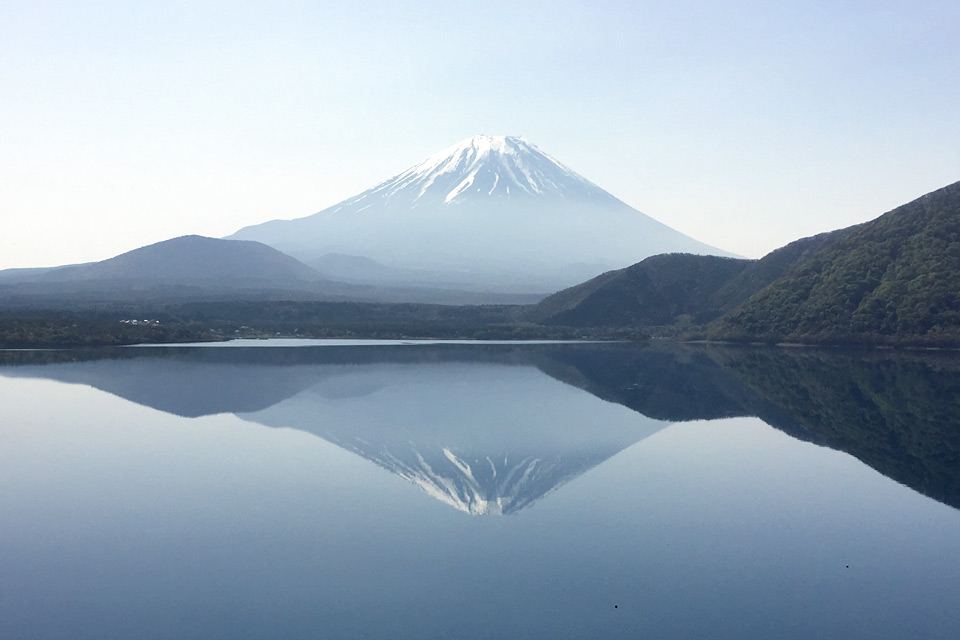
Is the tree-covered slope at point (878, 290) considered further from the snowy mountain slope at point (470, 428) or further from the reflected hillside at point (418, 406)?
the snowy mountain slope at point (470, 428)

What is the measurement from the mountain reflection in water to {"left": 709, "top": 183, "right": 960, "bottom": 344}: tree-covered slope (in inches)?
169

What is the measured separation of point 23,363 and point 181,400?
18192mm

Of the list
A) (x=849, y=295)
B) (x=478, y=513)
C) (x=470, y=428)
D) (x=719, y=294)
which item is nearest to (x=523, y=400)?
(x=470, y=428)

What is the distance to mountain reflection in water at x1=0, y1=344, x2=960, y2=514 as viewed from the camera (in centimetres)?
1911

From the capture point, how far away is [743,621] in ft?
33.0

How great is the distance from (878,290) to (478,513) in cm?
4633

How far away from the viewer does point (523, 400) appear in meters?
30.2

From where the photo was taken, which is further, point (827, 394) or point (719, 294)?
point (719, 294)

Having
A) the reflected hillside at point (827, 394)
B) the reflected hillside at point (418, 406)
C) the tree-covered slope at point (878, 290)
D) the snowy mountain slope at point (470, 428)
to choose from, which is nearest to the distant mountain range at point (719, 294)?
the tree-covered slope at point (878, 290)

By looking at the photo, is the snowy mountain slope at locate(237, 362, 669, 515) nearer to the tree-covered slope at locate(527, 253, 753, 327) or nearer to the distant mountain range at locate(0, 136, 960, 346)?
the distant mountain range at locate(0, 136, 960, 346)

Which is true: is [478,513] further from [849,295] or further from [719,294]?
[719,294]

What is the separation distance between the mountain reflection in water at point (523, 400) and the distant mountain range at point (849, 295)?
4.47m

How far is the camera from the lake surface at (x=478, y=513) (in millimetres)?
10250

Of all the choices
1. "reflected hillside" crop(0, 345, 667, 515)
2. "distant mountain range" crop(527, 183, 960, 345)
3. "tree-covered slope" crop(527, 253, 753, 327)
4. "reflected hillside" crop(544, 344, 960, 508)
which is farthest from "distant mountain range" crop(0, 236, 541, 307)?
"reflected hillside" crop(544, 344, 960, 508)
